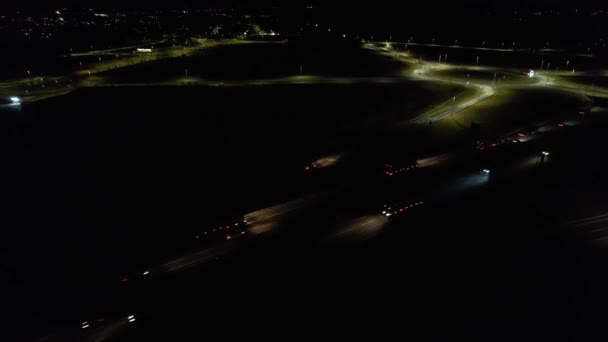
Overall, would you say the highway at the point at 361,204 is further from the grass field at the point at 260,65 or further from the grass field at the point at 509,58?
the grass field at the point at 509,58

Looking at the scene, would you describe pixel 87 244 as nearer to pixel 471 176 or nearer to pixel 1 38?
pixel 471 176

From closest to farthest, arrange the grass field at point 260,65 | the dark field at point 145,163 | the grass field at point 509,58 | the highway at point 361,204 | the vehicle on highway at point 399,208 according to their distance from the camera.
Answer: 1. the highway at point 361,204
2. the dark field at point 145,163
3. the vehicle on highway at point 399,208
4. the grass field at point 260,65
5. the grass field at point 509,58

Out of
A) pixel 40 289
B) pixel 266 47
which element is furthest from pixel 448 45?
pixel 40 289

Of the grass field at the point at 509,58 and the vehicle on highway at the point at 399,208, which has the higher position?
the grass field at the point at 509,58

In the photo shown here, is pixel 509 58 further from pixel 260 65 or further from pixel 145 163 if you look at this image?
pixel 145 163

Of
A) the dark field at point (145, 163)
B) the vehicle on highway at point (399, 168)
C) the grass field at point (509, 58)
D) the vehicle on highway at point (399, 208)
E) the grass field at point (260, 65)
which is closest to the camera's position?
the dark field at point (145, 163)

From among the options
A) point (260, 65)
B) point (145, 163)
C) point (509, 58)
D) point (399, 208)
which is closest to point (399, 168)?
point (399, 208)

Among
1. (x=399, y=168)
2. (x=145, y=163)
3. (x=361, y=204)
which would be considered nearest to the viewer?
(x=361, y=204)

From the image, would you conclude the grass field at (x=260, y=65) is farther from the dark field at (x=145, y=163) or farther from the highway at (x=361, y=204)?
the highway at (x=361, y=204)

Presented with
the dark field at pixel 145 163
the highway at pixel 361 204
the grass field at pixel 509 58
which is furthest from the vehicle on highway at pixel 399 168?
the grass field at pixel 509 58

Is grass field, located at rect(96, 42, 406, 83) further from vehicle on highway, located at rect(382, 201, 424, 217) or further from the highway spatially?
vehicle on highway, located at rect(382, 201, 424, 217)

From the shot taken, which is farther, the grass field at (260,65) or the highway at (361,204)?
the grass field at (260,65)
